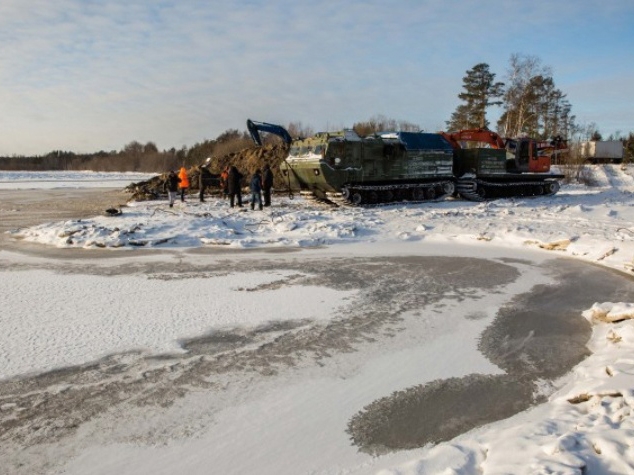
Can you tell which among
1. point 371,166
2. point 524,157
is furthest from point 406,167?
point 524,157

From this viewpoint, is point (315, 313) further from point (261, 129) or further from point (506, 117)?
point (506, 117)

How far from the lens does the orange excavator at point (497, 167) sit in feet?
67.8

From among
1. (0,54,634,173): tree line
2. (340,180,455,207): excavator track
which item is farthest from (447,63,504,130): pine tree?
(340,180,455,207): excavator track

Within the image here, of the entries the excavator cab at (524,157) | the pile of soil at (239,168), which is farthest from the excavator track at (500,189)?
the pile of soil at (239,168)

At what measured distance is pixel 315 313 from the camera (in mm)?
6305

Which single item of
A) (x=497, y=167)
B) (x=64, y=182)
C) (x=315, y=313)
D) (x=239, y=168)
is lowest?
(x=315, y=313)

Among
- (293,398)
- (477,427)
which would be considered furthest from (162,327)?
(477,427)

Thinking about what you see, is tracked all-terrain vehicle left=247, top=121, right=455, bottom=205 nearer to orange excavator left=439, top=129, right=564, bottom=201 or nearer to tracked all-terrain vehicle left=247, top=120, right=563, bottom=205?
tracked all-terrain vehicle left=247, top=120, right=563, bottom=205

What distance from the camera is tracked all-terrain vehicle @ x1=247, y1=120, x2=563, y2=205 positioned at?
58.8 feet

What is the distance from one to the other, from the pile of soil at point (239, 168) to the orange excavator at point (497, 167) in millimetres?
8340

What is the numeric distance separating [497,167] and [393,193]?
15.2 feet

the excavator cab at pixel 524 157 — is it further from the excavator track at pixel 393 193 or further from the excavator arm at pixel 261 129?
the excavator arm at pixel 261 129

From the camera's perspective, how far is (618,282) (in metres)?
7.90

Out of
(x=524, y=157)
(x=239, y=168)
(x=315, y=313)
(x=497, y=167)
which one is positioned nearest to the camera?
(x=315, y=313)
